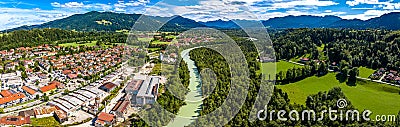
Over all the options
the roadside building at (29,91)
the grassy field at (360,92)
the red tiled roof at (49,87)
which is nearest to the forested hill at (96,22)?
the red tiled roof at (49,87)

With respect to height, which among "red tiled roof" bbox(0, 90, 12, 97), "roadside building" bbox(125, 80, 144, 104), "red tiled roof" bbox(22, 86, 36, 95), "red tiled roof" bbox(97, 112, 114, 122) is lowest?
"red tiled roof" bbox(0, 90, 12, 97)

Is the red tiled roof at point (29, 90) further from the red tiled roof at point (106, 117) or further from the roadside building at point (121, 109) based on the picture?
the red tiled roof at point (106, 117)

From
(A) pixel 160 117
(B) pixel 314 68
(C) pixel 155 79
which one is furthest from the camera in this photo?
(B) pixel 314 68

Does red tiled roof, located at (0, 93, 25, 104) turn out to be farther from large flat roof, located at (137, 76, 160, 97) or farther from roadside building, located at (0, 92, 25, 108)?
large flat roof, located at (137, 76, 160, 97)

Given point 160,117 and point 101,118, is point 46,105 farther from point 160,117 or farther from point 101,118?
point 160,117

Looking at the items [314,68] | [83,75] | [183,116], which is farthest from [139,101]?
[314,68]

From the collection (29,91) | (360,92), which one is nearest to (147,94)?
(29,91)

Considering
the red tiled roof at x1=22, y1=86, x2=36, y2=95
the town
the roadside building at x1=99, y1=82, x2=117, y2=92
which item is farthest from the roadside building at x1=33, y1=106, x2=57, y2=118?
the roadside building at x1=99, y1=82, x2=117, y2=92
